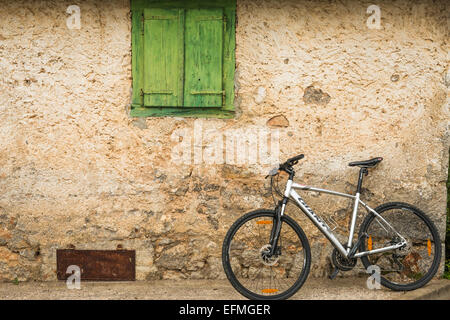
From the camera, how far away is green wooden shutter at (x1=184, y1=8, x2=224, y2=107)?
3990mm

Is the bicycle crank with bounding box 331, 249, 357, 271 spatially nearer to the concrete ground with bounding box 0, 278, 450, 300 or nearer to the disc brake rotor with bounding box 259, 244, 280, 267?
the concrete ground with bounding box 0, 278, 450, 300

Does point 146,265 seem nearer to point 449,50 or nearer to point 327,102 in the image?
point 327,102

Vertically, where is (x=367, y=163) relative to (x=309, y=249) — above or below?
above

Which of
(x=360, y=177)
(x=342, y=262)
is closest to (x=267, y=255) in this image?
(x=342, y=262)

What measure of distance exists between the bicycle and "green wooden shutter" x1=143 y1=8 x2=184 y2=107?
117 cm

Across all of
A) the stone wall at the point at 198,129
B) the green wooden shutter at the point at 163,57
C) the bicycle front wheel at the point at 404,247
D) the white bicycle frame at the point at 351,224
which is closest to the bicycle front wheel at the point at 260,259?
the stone wall at the point at 198,129

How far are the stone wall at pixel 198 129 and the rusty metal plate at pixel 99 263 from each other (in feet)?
0.22

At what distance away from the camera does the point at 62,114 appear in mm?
4043

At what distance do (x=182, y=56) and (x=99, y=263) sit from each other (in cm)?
Answer: 201

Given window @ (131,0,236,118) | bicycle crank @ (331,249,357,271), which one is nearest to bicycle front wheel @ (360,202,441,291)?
bicycle crank @ (331,249,357,271)

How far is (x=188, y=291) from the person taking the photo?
3.91m

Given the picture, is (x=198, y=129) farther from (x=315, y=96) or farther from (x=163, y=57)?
(x=315, y=96)

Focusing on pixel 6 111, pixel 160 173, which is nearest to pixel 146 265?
pixel 160 173

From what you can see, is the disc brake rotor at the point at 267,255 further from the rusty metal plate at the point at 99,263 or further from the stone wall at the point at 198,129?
the rusty metal plate at the point at 99,263
